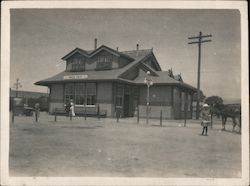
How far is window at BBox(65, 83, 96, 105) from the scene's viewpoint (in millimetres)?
12820

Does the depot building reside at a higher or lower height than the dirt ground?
higher

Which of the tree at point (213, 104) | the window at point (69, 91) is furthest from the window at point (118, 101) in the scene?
the tree at point (213, 104)

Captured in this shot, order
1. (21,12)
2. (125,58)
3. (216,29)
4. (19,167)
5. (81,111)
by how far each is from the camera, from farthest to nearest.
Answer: (125,58) → (81,111) → (216,29) → (21,12) → (19,167)

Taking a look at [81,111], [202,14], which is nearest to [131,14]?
[202,14]

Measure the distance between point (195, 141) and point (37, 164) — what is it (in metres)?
4.12

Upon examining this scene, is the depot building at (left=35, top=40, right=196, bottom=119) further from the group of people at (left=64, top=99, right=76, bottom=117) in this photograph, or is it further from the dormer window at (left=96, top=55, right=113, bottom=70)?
the group of people at (left=64, top=99, right=76, bottom=117)

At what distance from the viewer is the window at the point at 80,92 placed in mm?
12820

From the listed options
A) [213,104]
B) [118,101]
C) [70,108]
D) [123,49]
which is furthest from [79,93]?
[213,104]

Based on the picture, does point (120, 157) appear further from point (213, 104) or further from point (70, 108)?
point (70, 108)

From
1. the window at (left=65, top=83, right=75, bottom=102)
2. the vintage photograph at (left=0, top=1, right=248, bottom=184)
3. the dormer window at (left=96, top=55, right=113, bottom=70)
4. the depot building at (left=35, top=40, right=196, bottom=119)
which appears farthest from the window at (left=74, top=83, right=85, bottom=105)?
the vintage photograph at (left=0, top=1, right=248, bottom=184)

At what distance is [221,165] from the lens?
6.05 m

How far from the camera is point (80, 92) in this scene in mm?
13500

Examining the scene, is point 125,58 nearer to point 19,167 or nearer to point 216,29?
point 216,29

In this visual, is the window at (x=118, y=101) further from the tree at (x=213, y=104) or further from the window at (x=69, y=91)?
the tree at (x=213, y=104)
